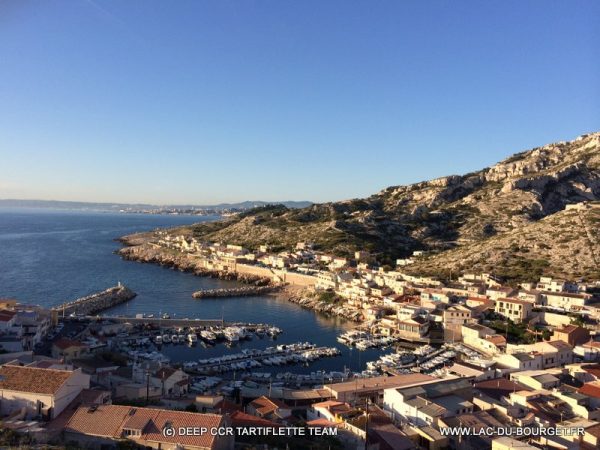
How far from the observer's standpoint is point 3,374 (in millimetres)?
14367

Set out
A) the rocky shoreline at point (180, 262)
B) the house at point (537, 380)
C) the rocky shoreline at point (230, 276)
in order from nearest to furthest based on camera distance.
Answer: the house at point (537, 380), the rocky shoreline at point (230, 276), the rocky shoreline at point (180, 262)

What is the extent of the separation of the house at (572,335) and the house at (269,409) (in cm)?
1849

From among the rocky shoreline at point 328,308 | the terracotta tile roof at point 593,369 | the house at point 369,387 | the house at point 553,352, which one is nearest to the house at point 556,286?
the house at point 553,352

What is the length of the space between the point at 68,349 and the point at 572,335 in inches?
1094

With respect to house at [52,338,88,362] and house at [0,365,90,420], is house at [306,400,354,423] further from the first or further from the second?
house at [52,338,88,362]

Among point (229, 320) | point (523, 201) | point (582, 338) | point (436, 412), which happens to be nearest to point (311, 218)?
point (523, 201)

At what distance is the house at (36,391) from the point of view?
13227 millimetres

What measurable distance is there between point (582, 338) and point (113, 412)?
26.6 meters

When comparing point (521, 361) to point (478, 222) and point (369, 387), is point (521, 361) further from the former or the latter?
point (478, 222)

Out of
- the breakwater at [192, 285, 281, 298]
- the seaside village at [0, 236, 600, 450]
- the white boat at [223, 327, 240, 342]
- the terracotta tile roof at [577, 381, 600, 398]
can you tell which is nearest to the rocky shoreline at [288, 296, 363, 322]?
the seaside village at [0, 236, 600, 450]

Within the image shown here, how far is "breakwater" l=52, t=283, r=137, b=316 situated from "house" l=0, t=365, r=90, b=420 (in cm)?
2332

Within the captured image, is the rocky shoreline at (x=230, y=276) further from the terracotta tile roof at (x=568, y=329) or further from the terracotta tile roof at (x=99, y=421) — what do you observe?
the terracotta tile roof at (x=99, y=421)

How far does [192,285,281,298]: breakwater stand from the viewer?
47.4 m

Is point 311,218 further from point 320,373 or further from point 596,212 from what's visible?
point 320,373
